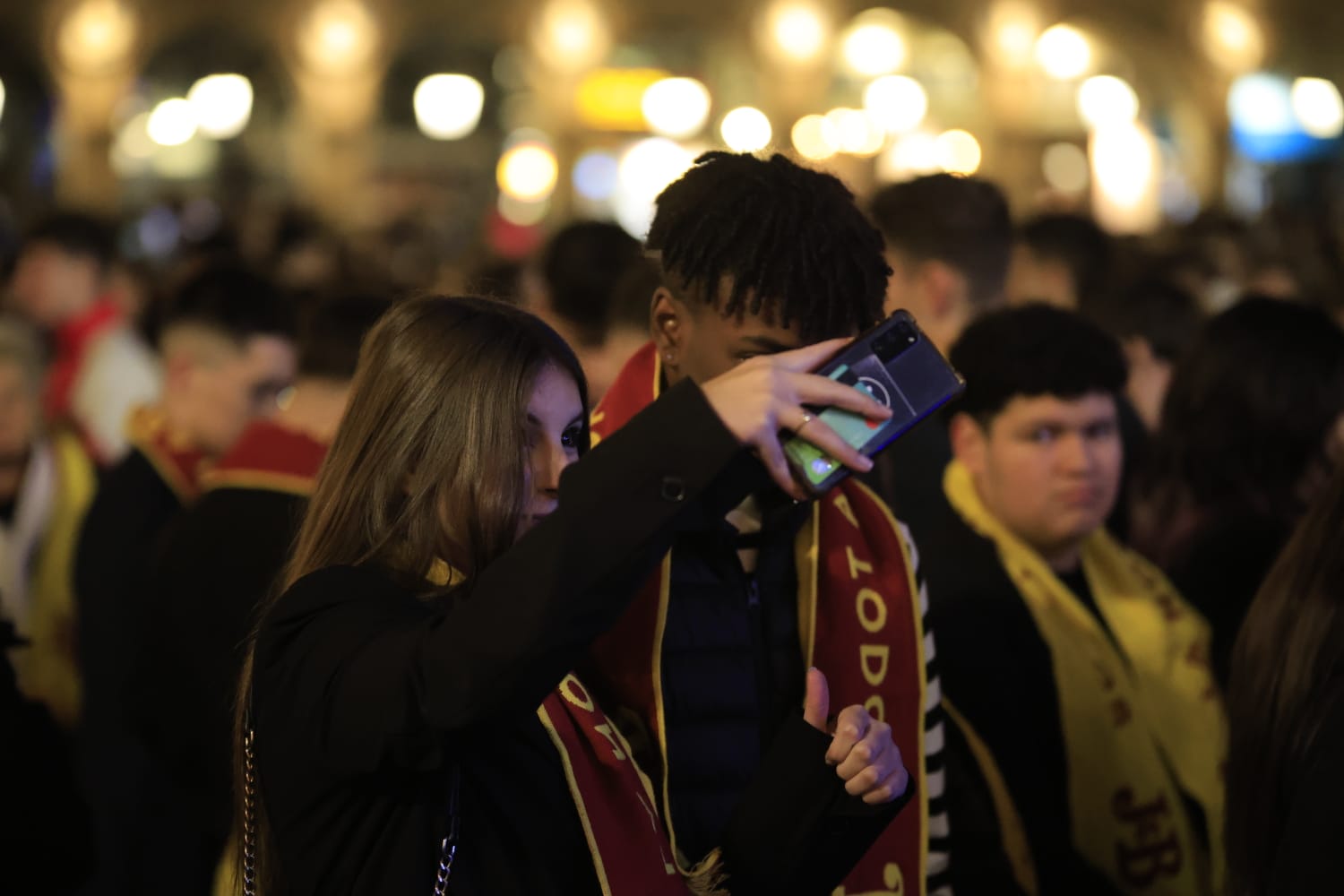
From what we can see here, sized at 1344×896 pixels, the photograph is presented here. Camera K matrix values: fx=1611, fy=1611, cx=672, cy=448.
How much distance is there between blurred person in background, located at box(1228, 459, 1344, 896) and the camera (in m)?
2.32

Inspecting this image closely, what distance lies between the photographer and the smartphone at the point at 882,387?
1.62 m

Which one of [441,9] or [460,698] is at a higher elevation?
[441,9]

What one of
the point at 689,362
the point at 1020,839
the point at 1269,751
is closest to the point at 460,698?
the point at 689,362

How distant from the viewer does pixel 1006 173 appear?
28.6 meters

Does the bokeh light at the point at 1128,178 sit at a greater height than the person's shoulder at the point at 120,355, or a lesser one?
greater

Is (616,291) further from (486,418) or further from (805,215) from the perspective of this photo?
(486,418)

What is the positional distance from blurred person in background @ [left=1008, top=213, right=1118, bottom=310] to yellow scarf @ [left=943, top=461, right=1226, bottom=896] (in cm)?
290

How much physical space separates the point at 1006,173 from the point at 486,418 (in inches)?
1095

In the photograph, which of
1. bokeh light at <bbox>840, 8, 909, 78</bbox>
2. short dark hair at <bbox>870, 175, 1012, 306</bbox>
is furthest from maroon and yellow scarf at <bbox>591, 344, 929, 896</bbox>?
bokeh light at <bbox>840, 8, 909, 78</bbox>

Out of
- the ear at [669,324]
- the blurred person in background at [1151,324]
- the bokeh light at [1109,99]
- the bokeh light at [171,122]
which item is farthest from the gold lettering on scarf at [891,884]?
the bokeh light at [171,122]

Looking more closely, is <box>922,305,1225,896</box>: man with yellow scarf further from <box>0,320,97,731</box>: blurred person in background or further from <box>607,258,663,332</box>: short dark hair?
<box>0,320,97,731</box>: blurred person in background

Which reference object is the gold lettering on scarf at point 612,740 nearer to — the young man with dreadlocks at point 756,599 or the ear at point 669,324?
the young man with dreadlocks at point 756,599

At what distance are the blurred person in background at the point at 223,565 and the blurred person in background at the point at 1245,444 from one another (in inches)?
75.6

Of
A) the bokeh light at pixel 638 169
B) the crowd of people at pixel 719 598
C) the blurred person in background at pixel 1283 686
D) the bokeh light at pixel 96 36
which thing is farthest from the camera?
the bokeh light at pixel 638 169
